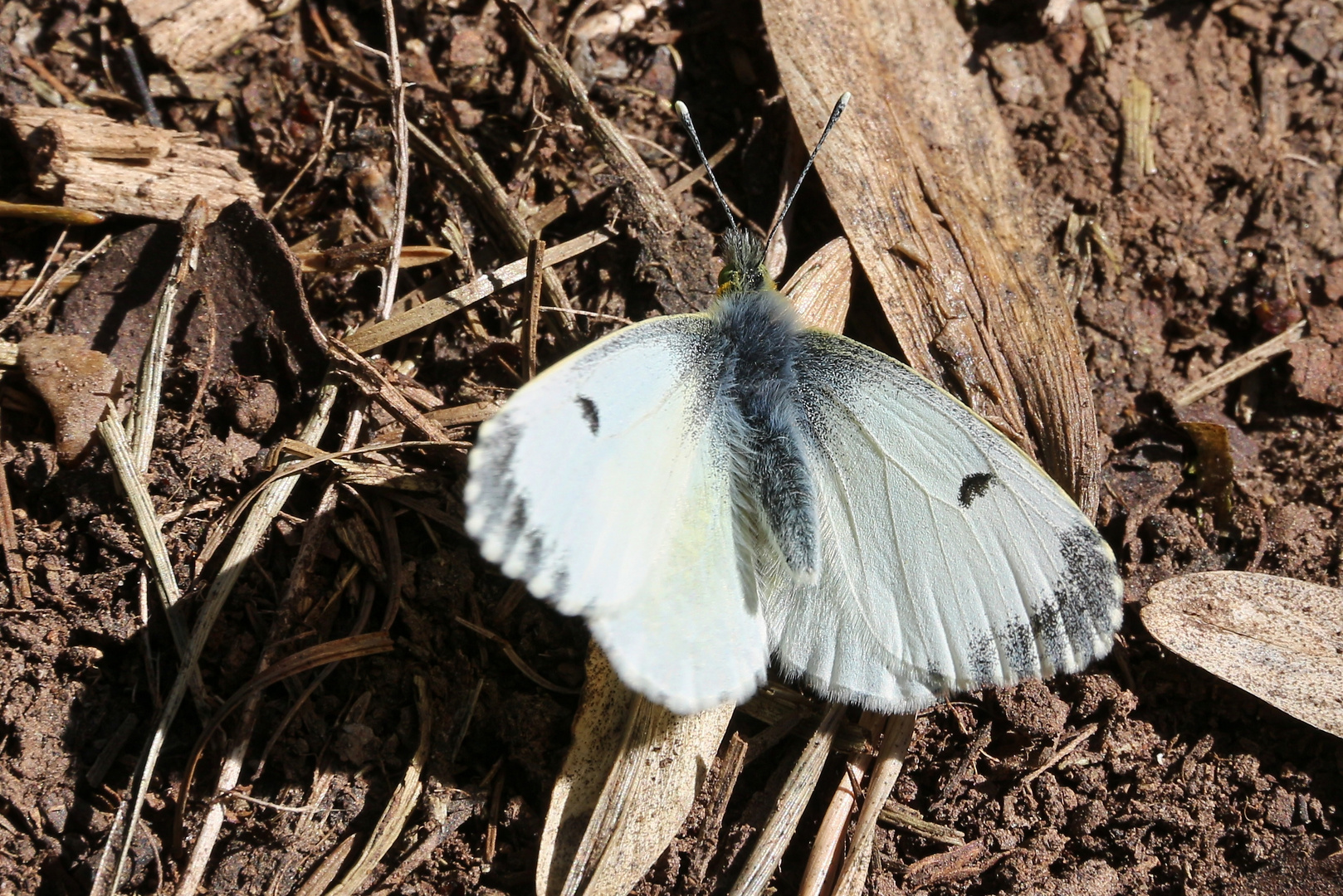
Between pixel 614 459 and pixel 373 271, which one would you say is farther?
pixel 373 271

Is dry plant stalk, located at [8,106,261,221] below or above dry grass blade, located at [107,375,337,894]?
above

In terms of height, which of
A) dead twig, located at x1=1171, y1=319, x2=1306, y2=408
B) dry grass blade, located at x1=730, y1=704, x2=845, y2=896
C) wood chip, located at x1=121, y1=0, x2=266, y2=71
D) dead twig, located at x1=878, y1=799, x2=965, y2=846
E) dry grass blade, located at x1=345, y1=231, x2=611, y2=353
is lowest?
dead twig, located at x1=878, y1=799, x2=965, y2=846

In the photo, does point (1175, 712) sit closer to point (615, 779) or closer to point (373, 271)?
point (615, 779)

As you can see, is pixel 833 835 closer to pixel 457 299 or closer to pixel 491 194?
pixel 457 299

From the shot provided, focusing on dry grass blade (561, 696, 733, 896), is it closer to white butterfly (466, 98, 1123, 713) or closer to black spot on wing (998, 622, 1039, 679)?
white butterfly (466, 98, 1123, 713)

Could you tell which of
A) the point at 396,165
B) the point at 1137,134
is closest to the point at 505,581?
the point at 396,165

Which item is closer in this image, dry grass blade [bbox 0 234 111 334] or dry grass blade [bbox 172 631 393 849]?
dry grass blade [bbox 172 631 393 849]

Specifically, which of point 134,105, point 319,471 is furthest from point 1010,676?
point 134,105

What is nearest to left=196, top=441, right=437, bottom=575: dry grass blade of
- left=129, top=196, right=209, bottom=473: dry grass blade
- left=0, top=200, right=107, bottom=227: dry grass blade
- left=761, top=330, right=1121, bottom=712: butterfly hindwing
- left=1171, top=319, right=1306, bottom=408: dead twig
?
left=129, top=196, right=209, bottom=473: dry grass blade
